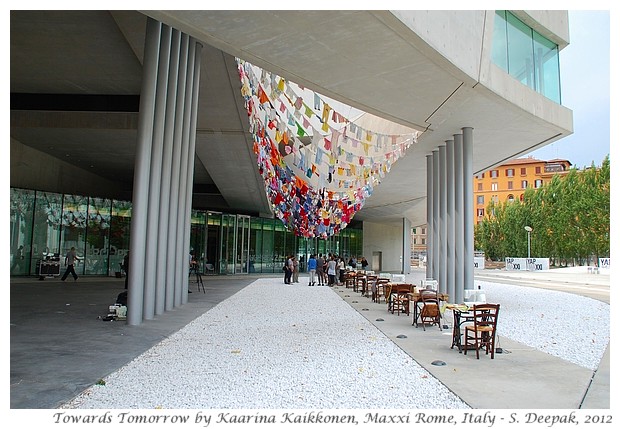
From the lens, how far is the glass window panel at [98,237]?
24969 millimetres

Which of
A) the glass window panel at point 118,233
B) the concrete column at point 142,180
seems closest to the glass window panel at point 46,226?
the glass window panel at point 118,233

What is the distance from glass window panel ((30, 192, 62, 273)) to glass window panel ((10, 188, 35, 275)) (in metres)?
0.23

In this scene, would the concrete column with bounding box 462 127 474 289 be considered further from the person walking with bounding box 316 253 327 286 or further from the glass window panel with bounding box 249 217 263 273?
the glass window panel with bounding box 249 217 263 273

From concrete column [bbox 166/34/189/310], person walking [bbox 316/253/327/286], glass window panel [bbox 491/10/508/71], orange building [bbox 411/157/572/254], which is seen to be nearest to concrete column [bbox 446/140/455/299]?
glass window panel [bbox 491/10/508/71]

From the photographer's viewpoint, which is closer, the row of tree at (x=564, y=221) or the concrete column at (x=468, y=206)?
the concrete column at (x=468, y=206)

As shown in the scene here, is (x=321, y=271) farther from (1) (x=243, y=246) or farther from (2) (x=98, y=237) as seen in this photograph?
(2) (x=98, y=237)

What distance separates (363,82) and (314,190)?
35.5 feet

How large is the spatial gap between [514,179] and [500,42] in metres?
82.7

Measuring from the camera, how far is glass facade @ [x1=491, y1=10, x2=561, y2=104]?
1141cm

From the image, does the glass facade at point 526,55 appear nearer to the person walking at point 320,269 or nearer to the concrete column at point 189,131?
the concrete column at point 189,131

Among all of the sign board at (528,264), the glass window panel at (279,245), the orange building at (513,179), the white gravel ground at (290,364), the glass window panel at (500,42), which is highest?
the orange building at (513,179)

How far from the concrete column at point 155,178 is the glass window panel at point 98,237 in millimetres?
17041
